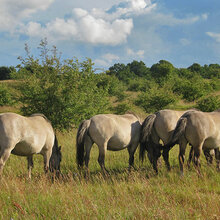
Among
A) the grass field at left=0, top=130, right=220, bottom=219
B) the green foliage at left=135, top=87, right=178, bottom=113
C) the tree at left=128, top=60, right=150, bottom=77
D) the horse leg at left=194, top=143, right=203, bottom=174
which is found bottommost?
the grass field at left=0, top=130, right=220, bottom=219

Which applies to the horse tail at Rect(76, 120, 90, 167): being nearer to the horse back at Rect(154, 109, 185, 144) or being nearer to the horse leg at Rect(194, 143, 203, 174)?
the horse back at Rect(154, 109, 185, 144)

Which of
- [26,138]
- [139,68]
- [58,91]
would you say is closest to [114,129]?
[26,138]

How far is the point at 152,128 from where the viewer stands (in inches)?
274

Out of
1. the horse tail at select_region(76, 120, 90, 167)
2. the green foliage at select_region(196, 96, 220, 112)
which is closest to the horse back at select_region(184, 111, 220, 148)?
the horse tail at select_region(76, 120, 90, 167)

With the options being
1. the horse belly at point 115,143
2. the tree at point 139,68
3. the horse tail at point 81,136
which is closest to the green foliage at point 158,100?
the horse belly at point 115,143

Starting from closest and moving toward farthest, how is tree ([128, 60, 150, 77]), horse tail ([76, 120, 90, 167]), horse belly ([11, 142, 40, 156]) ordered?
horse belly ([11, 142, 40, 156])
horse tail ([76, 120, 90, 167])
tree ([128, 60, 150, 77])

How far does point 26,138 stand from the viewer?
5.34 m

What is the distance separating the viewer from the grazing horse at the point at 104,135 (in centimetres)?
618

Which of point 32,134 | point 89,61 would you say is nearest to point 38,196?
point 32,134

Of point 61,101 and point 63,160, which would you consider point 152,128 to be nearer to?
point 63,160

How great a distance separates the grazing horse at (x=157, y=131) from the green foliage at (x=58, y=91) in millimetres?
4377

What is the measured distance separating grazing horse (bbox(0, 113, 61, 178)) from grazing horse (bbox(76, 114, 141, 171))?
31.9 inches

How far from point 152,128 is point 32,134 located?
3580mm

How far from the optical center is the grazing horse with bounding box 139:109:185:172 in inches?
262
